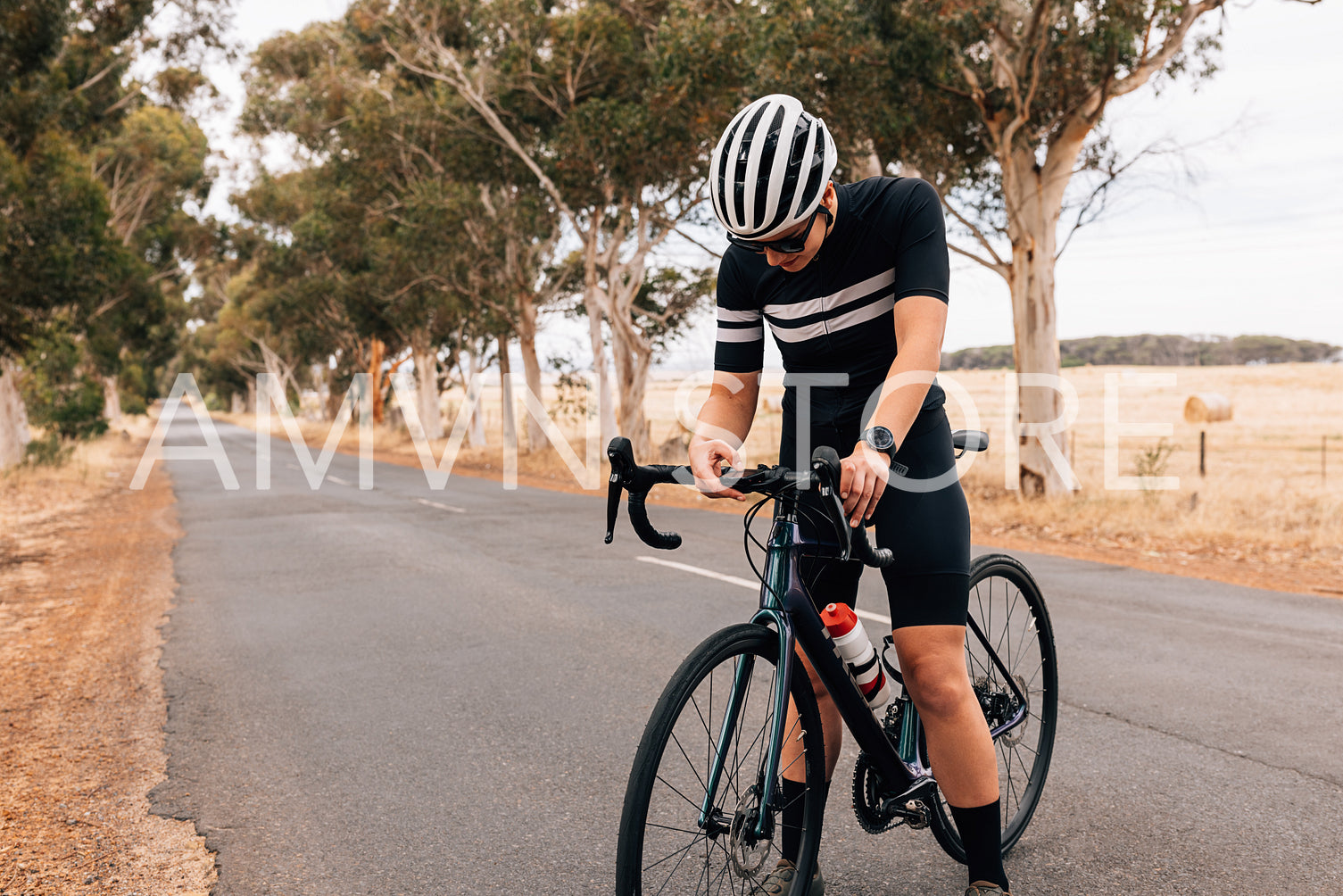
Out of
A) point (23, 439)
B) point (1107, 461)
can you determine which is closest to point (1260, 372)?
point (1107, 461)

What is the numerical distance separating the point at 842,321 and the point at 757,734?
1059 millimetres

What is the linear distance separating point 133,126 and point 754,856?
34.1 meters

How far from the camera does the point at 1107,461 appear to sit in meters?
23.3

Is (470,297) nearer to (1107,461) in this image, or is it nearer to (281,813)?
(1107,461)

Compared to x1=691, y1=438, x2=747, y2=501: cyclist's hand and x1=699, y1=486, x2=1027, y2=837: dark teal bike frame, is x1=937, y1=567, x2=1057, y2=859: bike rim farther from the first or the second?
x1=691, y1=438, x2=747, y2=501: cyclist's hand

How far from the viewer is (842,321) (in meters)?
2.58

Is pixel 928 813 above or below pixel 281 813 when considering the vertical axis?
above

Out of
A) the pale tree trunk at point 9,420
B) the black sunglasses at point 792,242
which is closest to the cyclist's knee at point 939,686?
the black sunglasses at point 792,242

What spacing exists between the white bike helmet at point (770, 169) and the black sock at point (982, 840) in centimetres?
159

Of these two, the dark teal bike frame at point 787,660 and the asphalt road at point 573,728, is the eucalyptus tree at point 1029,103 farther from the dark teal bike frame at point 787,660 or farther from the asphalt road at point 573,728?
the dark teal bike frame at point 787,660

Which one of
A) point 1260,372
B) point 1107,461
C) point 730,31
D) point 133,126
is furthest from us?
point 1260,372

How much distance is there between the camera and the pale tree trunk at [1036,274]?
45.7 ft

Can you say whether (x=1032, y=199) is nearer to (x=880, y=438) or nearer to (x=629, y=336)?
(x=629, y=336)

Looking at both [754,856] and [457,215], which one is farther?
[457,215]
